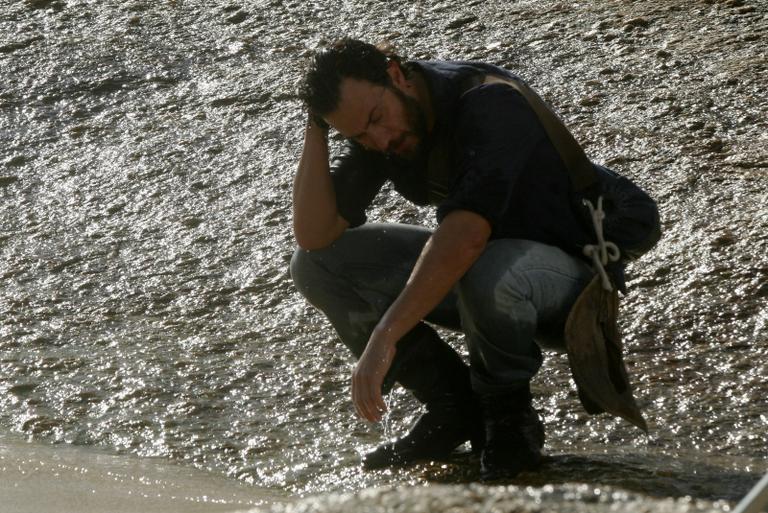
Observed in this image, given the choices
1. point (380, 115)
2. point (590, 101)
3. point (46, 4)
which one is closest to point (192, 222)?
point (590, 101)

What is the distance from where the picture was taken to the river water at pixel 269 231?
3.38m

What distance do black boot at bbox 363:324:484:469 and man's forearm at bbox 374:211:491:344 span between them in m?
0.36

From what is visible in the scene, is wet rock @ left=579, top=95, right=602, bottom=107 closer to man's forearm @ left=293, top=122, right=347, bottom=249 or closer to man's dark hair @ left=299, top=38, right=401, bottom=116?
man's forearm @ left=293, top=122, right=347, bottom=249

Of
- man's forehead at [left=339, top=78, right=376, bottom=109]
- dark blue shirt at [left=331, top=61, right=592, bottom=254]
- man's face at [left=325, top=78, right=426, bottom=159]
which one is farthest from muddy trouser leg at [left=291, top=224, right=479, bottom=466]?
man's forehead at [left=339, top=78, right=376, bottom=109]

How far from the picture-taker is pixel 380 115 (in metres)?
3.07

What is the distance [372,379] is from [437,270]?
290 millimetres

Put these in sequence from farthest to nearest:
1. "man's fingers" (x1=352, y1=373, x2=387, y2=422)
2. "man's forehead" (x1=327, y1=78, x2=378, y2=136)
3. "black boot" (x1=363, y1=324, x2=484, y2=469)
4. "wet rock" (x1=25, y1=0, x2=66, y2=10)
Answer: "wet rock" (x1=25, y1=0, x2=66, y2=10) < "black boot" (x1=363, y1=324, x2=484, y2=469) < "man's forehead" (x1=327, y1=78, x2=378, y2=136) < "man's fingers" (x1=352, y1=373, x2=387, y2=422)

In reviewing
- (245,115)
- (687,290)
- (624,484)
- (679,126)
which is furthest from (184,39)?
(624,484)

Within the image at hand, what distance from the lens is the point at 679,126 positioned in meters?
4.98

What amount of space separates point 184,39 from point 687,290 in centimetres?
352

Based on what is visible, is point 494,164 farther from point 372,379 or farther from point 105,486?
point 105,486

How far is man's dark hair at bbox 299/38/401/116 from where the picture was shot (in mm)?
3072

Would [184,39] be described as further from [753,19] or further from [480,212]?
[480,212]

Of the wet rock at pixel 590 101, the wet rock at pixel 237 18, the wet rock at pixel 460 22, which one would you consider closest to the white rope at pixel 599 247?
the wet rock at pixel 590 101
